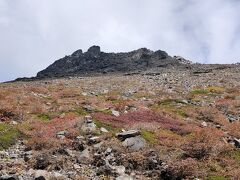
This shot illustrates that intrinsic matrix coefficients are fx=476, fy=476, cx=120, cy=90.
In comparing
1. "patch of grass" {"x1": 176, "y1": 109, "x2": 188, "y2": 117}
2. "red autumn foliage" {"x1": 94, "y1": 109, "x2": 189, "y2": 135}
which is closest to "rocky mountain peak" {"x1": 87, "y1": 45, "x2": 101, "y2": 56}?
"patch of grass" {"x1": 176, "y1": 109, "x2": 188, "y2": 117}

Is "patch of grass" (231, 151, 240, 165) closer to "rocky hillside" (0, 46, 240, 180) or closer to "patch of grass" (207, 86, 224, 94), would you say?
"rocky hillside" (0, 46, 240, 180)

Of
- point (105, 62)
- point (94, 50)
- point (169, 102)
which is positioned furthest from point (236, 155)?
point (94, 50)

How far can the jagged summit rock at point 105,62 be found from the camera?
4140 inches

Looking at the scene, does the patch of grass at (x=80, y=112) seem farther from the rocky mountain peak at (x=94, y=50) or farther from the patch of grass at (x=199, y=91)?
the rocky mountain peak at (x=94, y=50)

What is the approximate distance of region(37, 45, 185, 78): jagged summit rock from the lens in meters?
105

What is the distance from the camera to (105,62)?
121062mm

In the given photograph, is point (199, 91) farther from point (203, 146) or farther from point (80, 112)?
point (203, 146)

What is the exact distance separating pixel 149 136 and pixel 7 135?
7.99 meters

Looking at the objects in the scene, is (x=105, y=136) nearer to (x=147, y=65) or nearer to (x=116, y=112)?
(x=116, y=112)

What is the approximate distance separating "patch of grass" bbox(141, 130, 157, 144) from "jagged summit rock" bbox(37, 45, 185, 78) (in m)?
69.9

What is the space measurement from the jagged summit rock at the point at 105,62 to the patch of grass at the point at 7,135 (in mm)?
70099

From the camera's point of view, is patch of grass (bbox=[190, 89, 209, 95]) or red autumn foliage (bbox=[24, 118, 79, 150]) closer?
red autumn foliage (bbox=[24, 118, 79, 150])

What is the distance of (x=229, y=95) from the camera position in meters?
47.2

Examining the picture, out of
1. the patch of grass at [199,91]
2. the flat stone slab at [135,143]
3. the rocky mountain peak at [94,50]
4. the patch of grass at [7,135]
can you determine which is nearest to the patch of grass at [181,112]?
the flat stone slab at [135,143]
